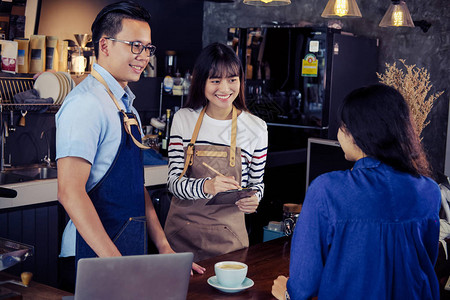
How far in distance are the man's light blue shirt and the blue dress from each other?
642 mm

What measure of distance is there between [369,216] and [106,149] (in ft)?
2.68

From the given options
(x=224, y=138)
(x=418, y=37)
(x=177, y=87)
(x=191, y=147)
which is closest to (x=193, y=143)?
(x=191, y=147)

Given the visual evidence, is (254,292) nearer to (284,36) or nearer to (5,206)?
(5,206)

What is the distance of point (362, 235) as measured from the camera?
1.46 m

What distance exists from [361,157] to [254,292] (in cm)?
60

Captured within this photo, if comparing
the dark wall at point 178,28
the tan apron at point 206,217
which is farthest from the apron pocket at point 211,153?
the dark wall at point 178,28

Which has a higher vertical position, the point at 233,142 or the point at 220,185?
the point at 233,142

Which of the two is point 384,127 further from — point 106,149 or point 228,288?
point 106,149

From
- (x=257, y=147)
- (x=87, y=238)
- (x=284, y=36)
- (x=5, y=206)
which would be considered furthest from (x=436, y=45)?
(x=87, y=238)

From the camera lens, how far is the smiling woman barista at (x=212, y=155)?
2477 millimetres

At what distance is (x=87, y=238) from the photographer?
1642mm

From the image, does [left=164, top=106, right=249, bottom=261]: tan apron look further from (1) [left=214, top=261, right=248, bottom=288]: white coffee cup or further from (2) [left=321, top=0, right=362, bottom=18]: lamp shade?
(2) [left=321, top=0, right=362, bottom=18]: lamp shade

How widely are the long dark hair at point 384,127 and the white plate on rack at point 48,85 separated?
2.97 m

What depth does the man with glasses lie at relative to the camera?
1632 millimetres
